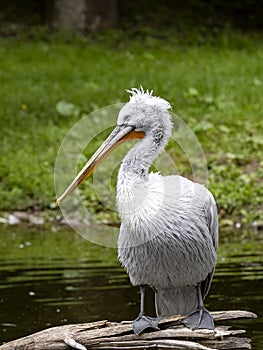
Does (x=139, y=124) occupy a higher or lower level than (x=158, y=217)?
higher

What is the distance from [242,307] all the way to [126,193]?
8.75ft

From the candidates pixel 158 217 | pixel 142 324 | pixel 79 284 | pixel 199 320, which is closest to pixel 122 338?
pixel 142 324

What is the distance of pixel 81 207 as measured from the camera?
12.3 metres

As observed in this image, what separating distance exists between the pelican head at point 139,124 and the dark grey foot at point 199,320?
3.36ft

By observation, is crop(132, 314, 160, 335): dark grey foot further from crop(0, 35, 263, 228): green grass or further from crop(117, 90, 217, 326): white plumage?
crop(0, 35, 263, 228): green grass

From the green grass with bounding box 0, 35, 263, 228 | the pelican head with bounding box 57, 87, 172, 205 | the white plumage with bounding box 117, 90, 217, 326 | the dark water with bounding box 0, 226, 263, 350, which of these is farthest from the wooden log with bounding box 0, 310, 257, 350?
the green grass with bounding box 0, 35, 263, 228

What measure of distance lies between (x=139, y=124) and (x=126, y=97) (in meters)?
9.63

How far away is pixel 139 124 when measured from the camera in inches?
238

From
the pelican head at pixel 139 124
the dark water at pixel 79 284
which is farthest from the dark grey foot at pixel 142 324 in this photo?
the dark water at pixel 79 284

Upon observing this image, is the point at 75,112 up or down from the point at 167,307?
up

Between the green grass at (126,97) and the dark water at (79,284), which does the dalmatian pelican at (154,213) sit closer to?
the dark water at (79,284)

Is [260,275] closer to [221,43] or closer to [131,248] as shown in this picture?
[131,248]

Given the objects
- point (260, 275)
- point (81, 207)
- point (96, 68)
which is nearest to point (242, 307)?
point (260, 275)

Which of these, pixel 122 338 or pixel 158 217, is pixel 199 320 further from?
pixel 158 217
